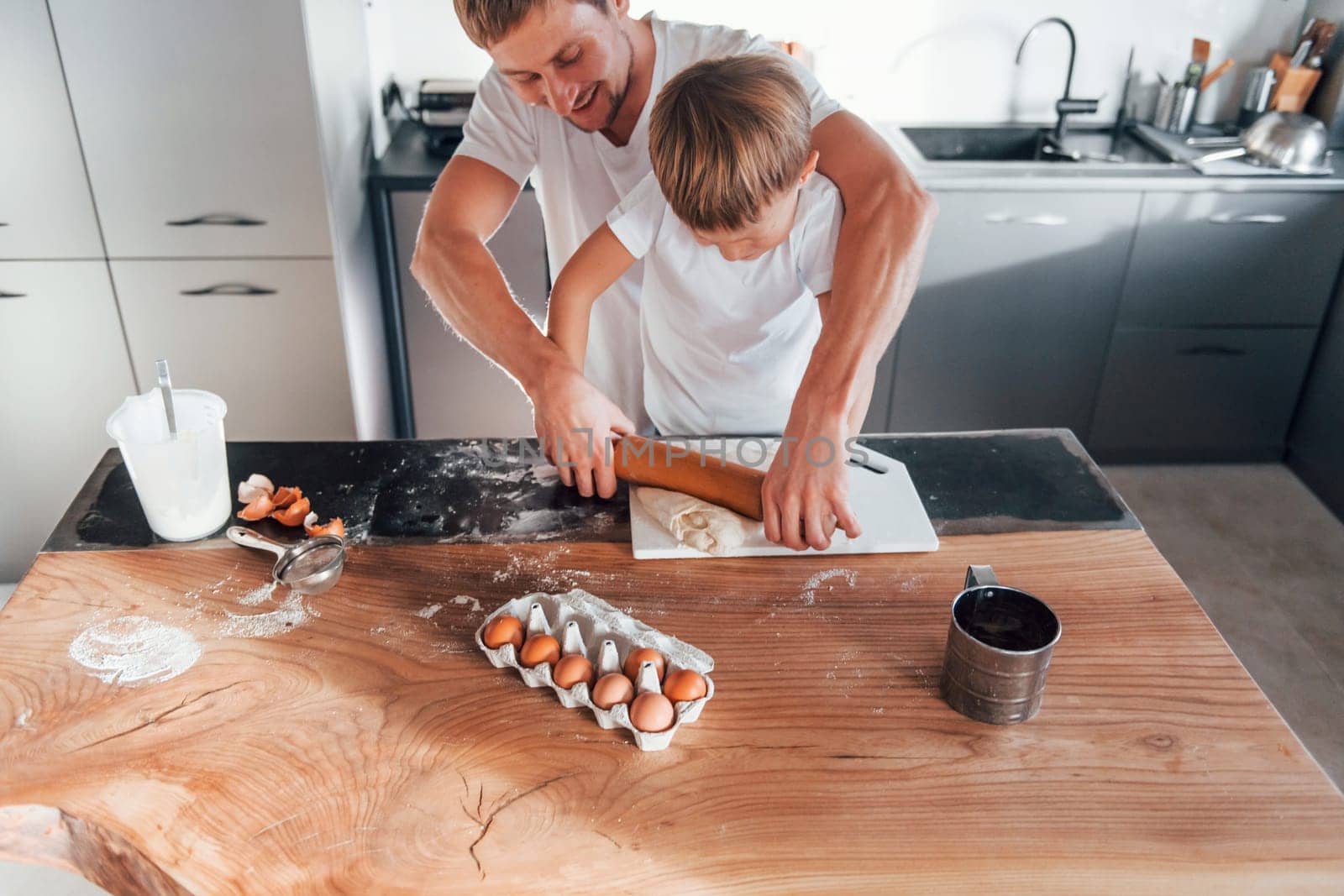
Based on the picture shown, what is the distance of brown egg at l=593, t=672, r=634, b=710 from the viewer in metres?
0.93

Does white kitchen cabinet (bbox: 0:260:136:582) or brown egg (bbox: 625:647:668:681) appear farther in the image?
white kitchen cabinet (bbox: 0:260:136:582)

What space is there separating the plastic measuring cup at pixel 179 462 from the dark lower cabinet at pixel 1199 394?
225 cm

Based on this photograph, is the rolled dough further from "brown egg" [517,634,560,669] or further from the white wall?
the white wall

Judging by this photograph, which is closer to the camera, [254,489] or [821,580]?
[821,580]

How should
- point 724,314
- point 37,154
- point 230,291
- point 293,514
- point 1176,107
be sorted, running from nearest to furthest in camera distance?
point 293,514, point 724,314, point 37,154, point 230,291, point 1176,107

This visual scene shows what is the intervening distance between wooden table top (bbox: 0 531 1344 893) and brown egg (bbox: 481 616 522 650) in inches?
1.2

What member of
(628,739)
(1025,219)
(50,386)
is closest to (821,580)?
(628,739)

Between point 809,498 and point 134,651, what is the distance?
720 mm

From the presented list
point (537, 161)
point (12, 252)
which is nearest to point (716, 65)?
point (537, 161)

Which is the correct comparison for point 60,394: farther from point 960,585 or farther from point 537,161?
point 960,585

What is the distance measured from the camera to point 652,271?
1.46m

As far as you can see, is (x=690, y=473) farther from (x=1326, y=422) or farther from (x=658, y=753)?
(x=1326, y=422)

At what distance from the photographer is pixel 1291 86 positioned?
271 centimetres

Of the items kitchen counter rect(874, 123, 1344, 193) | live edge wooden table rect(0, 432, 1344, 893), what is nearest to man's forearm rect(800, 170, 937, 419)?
live edge wooden table rect(0, 432, 1344, 893)
